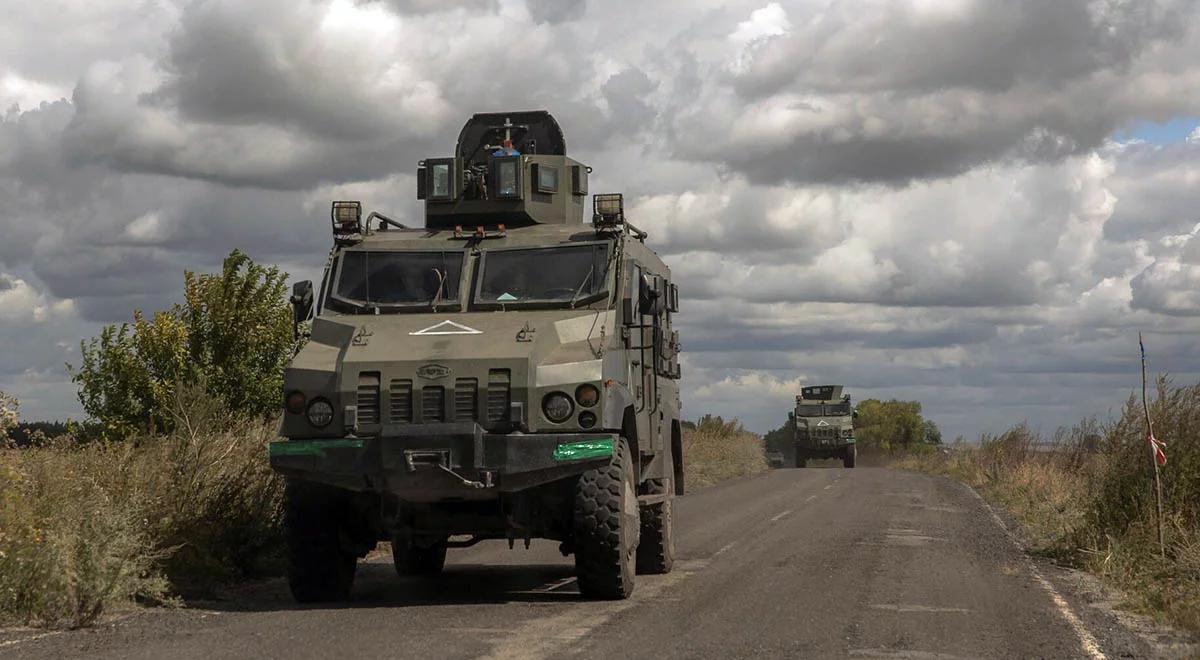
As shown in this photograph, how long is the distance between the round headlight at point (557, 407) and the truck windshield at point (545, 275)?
143 cm

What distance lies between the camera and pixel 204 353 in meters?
21.9

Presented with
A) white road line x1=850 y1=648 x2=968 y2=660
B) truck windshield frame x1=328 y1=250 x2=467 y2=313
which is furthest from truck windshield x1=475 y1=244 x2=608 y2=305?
white road line x1=850 y1=648 x2=968 y2=660

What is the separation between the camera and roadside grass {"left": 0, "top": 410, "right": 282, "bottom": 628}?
10320 mm

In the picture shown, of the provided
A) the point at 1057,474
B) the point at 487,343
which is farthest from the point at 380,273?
the point at 1057,474

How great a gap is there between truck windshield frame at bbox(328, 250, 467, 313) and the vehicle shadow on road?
2465mm

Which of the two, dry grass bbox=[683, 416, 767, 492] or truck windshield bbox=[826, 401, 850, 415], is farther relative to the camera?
truck windshield bbox=[826, 401, 850, 415]

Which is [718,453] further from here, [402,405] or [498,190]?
[402,405]

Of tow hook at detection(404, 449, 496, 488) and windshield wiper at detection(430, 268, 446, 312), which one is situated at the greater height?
windshield wiper at detection(430, 268, 446, 312)

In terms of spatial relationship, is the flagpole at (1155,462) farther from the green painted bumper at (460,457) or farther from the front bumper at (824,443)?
the front bumper at (824,443)

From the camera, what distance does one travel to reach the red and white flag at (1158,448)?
1457 cm

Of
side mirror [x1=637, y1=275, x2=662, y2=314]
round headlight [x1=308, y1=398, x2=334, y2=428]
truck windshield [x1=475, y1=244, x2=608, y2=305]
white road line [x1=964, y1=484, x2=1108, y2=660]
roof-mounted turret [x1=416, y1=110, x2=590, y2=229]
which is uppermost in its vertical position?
roof-mounted turret [x1=416, y1=110, x2=590, y2=229]

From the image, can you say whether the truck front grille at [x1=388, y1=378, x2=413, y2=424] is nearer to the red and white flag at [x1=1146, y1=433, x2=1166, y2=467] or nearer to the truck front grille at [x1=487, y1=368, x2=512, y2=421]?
the truck front grille at [x1=487, y1=368, x2=512, y2=421]

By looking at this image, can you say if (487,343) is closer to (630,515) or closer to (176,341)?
(630,515)

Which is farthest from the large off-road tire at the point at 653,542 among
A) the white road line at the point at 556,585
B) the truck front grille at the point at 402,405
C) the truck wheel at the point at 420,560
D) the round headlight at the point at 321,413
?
the round headlight at the point at 321,413
